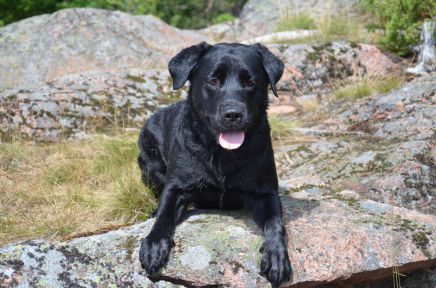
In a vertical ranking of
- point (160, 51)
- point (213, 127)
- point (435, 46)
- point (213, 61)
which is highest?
point (213, 61)

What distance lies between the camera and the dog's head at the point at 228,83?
349cm

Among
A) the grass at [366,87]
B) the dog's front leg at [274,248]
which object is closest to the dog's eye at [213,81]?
the dog's front leg at [274,248]

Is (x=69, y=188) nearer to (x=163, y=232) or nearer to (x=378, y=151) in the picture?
(x=163, y=232)

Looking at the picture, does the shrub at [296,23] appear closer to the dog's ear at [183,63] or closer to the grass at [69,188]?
the grass at [69,188]

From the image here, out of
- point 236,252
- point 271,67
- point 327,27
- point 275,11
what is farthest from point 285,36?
point 236,252

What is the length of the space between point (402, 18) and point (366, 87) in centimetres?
162

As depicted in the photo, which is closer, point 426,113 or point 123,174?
point 123,174

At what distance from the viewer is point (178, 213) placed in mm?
3705

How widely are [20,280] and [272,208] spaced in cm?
147

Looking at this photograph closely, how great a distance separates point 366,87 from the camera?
744 cm

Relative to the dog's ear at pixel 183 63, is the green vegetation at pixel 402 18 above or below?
below

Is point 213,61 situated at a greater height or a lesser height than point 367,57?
greater

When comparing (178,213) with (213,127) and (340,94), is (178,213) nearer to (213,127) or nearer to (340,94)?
(213,127)

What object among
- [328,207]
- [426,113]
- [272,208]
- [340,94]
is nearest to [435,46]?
[340,94]
